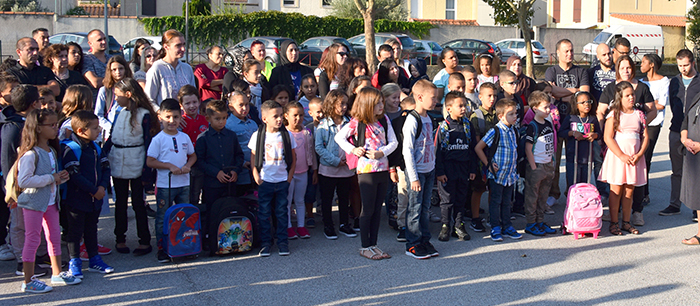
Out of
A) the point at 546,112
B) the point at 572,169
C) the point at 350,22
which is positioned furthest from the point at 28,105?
the point at 350,22

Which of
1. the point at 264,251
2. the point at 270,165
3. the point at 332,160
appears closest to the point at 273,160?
the point at 270,165

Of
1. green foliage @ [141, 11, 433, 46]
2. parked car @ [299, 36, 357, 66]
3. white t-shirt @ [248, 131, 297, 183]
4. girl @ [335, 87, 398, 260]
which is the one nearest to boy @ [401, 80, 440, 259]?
girl @ [335, 87, 398, 260]

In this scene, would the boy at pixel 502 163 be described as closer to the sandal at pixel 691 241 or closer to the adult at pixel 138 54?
the sandal at pixel 691 241

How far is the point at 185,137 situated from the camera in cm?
587

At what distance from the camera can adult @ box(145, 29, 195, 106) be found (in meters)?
6.74

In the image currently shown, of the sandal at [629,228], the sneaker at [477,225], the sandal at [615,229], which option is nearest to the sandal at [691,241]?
the sandal at [629,228]

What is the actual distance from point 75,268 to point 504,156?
13.7 feet

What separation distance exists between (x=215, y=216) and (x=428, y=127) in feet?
7.02

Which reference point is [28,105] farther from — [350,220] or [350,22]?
[350,22]

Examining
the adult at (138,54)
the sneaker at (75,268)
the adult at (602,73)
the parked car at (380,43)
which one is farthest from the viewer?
the parked car at (380,43)

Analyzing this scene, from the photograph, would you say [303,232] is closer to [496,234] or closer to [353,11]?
[496,234]

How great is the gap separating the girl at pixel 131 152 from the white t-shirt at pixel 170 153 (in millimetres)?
192

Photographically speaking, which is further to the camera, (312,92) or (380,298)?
(312,92)

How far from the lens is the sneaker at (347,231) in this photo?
255 inches
